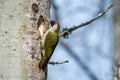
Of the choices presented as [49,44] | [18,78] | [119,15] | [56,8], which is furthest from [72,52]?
[18,78]

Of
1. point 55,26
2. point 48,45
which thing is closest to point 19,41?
point 48,45

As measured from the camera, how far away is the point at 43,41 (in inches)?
110

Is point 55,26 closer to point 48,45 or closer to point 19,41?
point 48,45

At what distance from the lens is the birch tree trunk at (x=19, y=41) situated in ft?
8.20

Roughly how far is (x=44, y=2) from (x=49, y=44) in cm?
29

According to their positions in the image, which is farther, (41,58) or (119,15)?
(119,15)

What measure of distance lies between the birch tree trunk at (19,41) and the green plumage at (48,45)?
0.04 metres

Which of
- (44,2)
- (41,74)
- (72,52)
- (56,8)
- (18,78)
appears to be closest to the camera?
(18,78)

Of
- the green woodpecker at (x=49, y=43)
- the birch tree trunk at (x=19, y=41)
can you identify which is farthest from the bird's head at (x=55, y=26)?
the birch tree trunk at (x=19, y=41)

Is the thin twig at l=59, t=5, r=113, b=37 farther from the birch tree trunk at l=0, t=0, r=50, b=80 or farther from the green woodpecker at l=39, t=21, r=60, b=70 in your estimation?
the birch tree trunk at l=0, t=0, r=50, b=80

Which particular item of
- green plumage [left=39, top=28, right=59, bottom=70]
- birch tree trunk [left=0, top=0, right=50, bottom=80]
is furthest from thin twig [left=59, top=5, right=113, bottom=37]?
birch tree trunk [left=0, top=0, right=50, bottom=80]

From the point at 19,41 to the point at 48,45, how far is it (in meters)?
0.38

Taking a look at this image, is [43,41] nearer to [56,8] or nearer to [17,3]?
[17,3]

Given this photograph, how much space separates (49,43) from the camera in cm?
295
